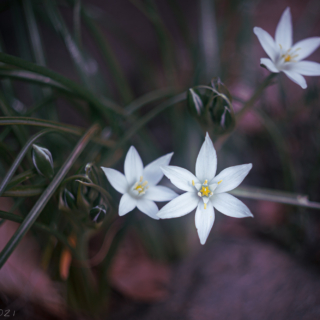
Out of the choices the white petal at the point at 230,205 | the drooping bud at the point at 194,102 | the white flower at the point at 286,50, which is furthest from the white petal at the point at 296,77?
the white petal at the point at 230,205

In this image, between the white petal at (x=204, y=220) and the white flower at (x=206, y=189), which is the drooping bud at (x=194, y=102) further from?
the white petal at (x=204, y=220)

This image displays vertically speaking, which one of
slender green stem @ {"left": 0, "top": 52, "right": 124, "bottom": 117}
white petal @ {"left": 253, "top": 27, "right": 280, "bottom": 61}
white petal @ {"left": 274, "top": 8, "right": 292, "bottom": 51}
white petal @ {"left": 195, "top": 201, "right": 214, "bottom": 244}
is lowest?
white petal @ {"left": 195, "top": 201, "right": 214, "bottom": 244}

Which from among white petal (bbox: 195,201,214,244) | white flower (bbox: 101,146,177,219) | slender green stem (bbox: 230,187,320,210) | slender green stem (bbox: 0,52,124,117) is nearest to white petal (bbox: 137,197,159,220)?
white flower (bbox: 101,146,177,219)

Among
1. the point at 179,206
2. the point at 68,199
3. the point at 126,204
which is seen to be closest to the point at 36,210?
the point at 68,199

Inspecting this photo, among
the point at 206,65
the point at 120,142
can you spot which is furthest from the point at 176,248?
the point at 206,65

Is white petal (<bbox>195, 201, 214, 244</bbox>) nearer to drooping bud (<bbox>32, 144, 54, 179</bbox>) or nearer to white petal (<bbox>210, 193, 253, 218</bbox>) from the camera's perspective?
white petal (<bbox>210, 193, 253, 218</bbox>)
